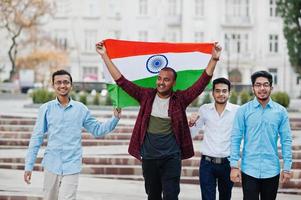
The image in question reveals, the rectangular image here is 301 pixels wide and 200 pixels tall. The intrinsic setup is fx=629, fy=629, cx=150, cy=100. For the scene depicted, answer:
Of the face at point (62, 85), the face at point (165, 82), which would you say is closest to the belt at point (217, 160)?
the face at point (165, 82)

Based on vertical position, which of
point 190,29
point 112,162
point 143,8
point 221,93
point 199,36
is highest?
point 143,8

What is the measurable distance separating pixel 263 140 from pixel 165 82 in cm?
104

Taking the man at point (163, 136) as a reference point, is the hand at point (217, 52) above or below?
above

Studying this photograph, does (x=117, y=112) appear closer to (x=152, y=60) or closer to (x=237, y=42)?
(x=152, y=60)

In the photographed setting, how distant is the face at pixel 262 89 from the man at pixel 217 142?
79cm

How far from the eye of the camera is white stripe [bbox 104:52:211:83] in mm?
6508

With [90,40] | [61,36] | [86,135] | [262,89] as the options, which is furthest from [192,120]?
[61,36]

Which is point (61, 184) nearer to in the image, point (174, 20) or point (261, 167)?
point (261, 167)

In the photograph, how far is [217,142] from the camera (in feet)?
21.4

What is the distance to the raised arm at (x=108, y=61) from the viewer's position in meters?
6.26

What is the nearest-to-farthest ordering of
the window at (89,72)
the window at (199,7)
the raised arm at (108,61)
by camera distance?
the raised arm at (108,61) → the window at (199,7) → the window at (89,72)

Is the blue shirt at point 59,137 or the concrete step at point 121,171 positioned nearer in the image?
the blue shirt at point 59,137

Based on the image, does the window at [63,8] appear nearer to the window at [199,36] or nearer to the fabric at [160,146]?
the window at [199,36]

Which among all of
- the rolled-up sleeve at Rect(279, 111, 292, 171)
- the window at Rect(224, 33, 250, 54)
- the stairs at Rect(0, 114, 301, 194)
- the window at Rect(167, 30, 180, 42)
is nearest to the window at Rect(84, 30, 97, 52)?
the window at Rect(167, 30, 180, 42)
